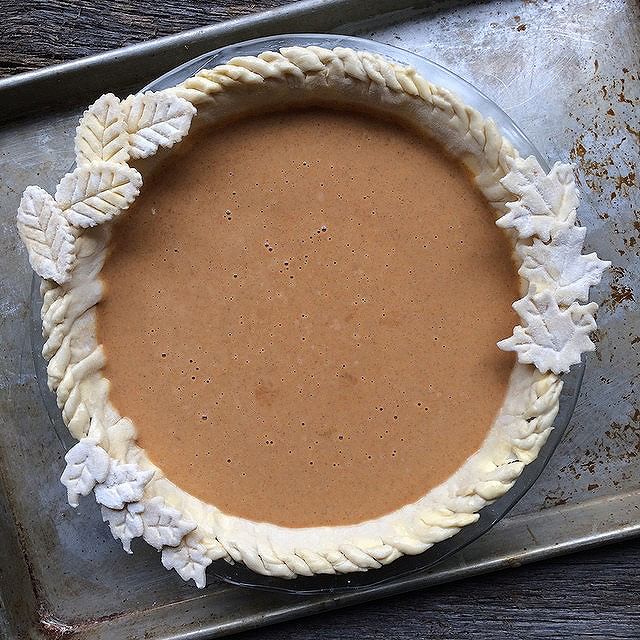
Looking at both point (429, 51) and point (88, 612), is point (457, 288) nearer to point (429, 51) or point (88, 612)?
point (429, 51)

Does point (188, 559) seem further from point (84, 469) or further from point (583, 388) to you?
point (583, 388)

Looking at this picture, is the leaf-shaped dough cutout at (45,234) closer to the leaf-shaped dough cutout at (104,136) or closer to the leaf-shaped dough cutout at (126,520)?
the leaf-shaped dough cutout at (104,136)

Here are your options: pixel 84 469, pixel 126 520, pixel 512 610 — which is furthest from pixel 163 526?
pixel 512 610

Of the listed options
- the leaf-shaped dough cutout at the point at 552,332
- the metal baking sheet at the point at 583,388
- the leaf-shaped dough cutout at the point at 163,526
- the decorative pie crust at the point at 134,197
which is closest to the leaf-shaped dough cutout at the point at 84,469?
the decorative pie crust at the point at 134,197

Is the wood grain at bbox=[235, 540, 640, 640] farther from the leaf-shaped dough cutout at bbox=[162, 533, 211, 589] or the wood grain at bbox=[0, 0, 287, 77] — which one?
the wood grain at bbox=[0, 0, 287, 77]

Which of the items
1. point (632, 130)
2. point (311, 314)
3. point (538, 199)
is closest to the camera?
point (538, 199)

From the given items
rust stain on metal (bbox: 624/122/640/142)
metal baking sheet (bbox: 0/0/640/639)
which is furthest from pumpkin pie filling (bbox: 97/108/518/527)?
rust stain on metal (bbox: 624/122/640/142)

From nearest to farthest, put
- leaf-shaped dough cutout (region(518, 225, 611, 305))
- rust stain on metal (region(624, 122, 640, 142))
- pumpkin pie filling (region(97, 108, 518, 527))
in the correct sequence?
leaf-shaped dough cutout (region(518, 225, 611, 305)) → pumpkin pie filling (region(97, 108, 518, 527)) → rust stain on metal (region(624, 122, 640, 142))
